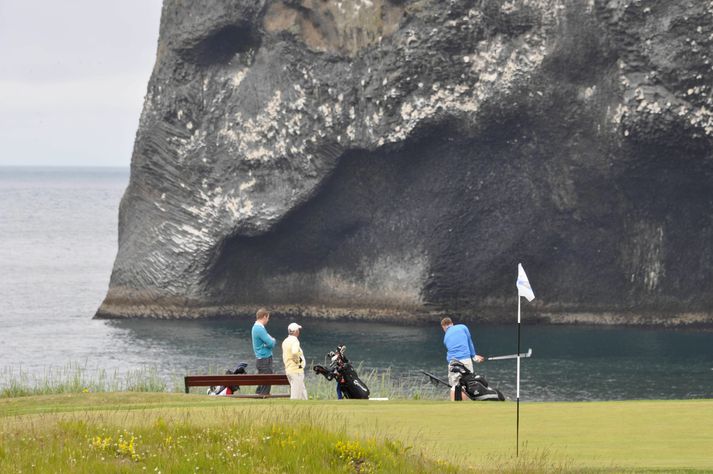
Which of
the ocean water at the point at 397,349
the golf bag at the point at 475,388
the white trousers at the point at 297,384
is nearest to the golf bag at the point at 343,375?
the white trousers at the point at 297,384

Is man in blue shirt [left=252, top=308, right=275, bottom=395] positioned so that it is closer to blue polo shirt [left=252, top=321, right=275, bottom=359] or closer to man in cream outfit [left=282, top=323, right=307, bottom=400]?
blue polo shirt [left=252, top=321, right=275, bottom=359]

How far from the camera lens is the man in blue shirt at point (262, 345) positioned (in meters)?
30.2

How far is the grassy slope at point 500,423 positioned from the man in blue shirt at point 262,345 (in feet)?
18.6

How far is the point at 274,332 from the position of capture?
6238 cm

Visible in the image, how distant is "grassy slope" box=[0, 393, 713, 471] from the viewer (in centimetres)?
1823

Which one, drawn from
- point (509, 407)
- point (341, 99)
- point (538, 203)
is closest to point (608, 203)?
point (538, 203)

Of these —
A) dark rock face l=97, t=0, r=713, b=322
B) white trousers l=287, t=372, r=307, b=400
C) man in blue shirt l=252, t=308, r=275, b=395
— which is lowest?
white trousers l=287, t=372, r=307, b=400

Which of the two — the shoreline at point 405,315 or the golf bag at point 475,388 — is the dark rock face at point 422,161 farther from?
the golf bag at point 475,388

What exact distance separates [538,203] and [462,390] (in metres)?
37.3

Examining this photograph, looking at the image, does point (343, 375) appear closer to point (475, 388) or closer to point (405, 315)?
point (475, 388)

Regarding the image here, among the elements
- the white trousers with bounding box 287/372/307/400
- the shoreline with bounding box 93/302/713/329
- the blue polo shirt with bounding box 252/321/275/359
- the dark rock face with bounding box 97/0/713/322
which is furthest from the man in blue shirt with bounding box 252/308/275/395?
the shoreline with bounding box 93/302/713/329

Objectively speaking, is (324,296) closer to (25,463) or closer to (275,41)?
(275,41)

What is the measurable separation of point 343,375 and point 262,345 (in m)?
4.50

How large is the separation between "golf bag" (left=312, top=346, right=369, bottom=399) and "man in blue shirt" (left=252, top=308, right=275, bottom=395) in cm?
331
